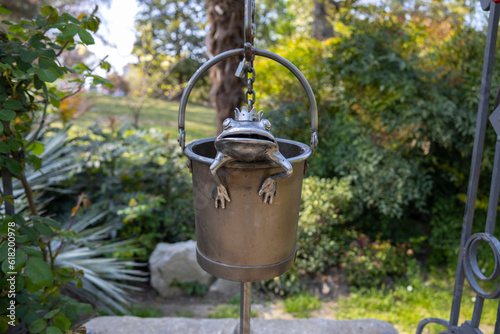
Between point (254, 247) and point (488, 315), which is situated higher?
point (254, 247)

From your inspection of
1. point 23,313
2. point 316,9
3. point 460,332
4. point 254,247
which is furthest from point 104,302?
point 316,9

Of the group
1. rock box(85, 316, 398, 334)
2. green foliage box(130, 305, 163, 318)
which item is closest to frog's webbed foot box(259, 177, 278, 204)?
rock box(85, 316, 398, 334)

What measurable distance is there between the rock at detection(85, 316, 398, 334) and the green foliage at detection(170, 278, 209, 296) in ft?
3.40

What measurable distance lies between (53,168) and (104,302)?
151 cm

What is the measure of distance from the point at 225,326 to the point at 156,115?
339 inches

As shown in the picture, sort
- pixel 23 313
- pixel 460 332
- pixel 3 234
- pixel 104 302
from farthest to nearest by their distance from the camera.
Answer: pixel 104 302
pixel 460 332
pixel 23 313
pixel 3 234

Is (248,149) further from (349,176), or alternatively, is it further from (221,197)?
(349,176)

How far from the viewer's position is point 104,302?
117 inches

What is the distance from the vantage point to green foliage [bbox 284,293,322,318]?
3254mm

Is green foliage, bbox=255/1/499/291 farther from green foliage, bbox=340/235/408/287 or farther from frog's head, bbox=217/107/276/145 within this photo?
frog's head, bbox=217/107/276/145

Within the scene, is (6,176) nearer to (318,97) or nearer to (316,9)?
(318,97)

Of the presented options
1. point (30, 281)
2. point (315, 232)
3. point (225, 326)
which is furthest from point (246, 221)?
point (315, 232)

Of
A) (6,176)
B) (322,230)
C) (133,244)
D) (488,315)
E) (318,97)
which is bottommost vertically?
(488,315)

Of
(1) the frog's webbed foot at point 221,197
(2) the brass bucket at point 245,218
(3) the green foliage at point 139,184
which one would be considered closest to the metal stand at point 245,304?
(2) the brass bucket at point 245,218
